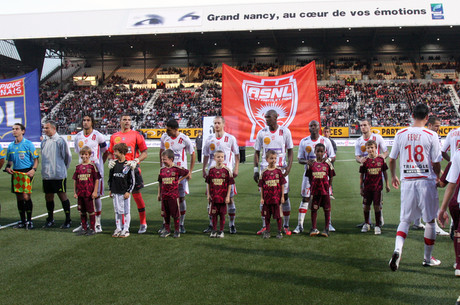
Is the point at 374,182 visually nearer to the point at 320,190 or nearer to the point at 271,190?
the point at 320,190

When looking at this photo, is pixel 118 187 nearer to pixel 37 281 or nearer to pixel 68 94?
pixel 37 281

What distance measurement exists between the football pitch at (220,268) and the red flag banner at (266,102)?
1.95 m

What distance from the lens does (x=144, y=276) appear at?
5113 millimetres

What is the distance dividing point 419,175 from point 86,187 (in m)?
5.45

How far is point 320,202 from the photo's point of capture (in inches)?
282

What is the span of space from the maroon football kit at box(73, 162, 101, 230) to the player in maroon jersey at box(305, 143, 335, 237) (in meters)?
3.88

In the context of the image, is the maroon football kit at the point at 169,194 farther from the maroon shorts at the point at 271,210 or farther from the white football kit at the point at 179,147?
the maroon shorts at the point at 271,210

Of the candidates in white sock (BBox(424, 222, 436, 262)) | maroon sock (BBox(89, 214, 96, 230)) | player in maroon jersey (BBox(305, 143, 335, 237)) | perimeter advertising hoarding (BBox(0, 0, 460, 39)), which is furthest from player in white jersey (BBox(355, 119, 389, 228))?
perimeter advertising hoarding (BBox(0, 0, 460, 39))

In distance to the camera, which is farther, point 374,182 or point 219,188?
point 374,182

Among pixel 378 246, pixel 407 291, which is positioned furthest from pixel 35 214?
pixel 407 291

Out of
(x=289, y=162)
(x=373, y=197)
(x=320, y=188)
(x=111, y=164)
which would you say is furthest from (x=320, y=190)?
(x=111, y=164)

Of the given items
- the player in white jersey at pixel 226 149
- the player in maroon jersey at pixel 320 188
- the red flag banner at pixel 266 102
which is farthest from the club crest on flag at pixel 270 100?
the player in maroon jersey at pixel 320 188

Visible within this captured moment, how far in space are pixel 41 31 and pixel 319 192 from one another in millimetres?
48508

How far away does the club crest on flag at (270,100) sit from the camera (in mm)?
8680
